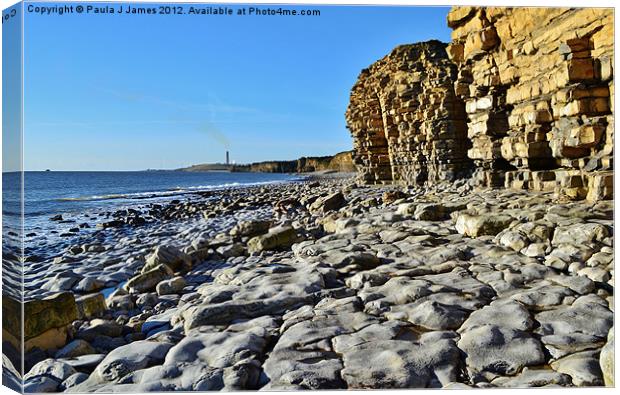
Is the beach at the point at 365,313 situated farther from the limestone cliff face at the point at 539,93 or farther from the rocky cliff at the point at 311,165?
the rocky cliff at the point at 311,165

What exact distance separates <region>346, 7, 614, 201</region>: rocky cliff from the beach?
0.84 metres

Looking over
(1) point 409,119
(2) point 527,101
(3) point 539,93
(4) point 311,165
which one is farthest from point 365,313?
(4) point 311,165

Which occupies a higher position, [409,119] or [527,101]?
[409,119]

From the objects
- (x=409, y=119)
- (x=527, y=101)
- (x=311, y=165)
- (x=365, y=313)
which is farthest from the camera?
(x=311, y=165)

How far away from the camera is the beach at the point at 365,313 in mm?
2666

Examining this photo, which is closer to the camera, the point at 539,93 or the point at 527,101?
the point at 539,93

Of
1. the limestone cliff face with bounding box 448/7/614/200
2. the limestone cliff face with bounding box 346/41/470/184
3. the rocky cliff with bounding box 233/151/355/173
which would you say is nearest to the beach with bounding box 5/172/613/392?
the limestone cliff face with bounding box 448/7/614/200

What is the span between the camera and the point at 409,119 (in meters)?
17.2

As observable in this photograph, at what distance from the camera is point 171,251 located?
274 inches

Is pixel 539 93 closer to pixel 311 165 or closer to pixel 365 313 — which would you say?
pixel 365 313

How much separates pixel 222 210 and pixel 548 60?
11845 mm

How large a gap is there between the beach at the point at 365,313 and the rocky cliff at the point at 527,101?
0.84m

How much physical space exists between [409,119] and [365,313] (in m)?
14.7

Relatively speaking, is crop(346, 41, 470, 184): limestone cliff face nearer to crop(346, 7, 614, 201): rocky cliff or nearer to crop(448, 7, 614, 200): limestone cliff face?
crop(346, 7, 614, 201): rocky cliff
